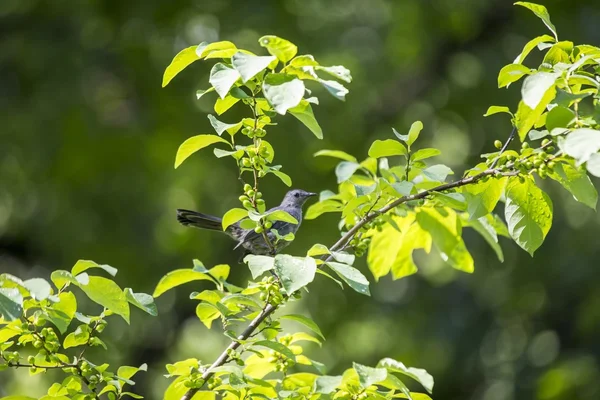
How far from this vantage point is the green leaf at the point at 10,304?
1692 millimetres

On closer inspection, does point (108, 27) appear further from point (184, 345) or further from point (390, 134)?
point (184, 345)

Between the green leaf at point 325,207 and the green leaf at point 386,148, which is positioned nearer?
the green leaf at point 386,148

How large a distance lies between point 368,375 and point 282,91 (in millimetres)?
768

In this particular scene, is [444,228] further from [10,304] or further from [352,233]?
[10,304]

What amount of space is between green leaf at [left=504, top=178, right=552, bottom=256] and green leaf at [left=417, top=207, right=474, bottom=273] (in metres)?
0.55

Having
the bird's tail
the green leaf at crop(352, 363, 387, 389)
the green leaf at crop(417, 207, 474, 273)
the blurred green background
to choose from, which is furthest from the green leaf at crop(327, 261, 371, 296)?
the blurred green background

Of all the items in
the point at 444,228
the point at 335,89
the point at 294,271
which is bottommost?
the point at 444,228

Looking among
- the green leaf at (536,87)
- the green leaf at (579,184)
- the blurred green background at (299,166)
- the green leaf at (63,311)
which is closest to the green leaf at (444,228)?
the green leaf at (579,184)

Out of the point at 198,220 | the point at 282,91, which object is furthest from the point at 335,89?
the point at 198,220

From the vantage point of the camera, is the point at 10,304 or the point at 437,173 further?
the point at 437,173

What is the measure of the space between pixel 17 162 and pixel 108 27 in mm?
1755

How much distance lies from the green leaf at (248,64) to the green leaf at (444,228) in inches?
50.8

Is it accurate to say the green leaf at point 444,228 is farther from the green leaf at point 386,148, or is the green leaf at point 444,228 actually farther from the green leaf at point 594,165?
the green leaf at point 594,165

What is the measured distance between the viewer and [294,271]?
189 centimetres
